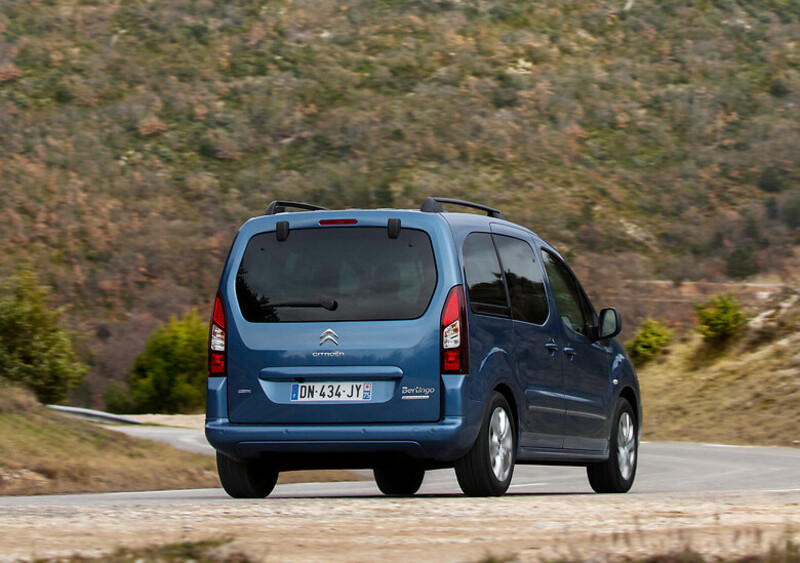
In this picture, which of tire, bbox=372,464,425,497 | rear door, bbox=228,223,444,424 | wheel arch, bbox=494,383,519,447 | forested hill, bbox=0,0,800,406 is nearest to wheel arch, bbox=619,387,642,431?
tire, bbox=372,464,425,497

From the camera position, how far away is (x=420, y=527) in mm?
6879

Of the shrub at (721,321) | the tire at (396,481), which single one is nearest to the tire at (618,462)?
the tire at (396,481)

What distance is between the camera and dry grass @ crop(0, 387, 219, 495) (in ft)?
48.1

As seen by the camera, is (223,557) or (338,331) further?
(338,331)

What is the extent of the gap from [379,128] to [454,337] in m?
55.6

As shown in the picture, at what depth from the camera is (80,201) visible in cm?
5897

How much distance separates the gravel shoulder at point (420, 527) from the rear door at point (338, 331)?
71cm

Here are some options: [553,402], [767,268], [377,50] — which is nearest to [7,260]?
[377,50]

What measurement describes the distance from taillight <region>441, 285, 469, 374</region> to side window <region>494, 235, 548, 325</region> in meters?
0.93

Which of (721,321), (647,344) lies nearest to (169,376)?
(647,344)

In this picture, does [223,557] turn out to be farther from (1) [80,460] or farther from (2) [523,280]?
(1) [80,460]

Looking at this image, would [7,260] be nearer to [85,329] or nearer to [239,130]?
[85,329]

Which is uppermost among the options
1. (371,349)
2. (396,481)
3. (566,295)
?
(371,349)

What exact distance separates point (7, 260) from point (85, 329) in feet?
14.3
